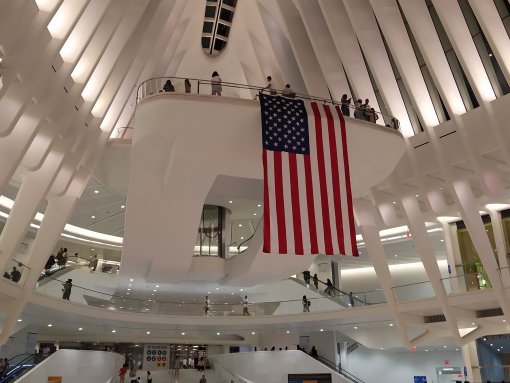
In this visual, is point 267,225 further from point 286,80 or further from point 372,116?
point 286,80

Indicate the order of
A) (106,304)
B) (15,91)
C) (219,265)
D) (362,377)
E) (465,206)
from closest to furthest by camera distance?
1. (15,91)
2. (465,206)
3. (106,304)
4. (219,265)
5. (362,377)

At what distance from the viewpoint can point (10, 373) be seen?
48.1 ft

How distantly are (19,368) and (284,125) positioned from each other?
36.5 feet

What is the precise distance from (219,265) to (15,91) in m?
14.4

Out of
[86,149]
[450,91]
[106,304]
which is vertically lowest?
[106,304]

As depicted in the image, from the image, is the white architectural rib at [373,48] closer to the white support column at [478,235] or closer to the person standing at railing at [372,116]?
the person standing at railing at [372,116]

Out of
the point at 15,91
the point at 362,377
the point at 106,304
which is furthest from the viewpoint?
the point at 362,377

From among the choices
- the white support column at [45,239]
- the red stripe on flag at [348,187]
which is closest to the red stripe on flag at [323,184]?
the red stripe on flag at [348,187]

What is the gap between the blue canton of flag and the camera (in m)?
11.8

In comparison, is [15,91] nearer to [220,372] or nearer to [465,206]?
[465,206]

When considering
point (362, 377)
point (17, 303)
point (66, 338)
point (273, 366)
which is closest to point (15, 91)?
point (17, 303)

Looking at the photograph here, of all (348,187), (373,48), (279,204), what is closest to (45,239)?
(279,204)

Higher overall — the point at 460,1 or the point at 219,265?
the point at 460,1

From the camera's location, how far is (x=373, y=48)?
1552cm
